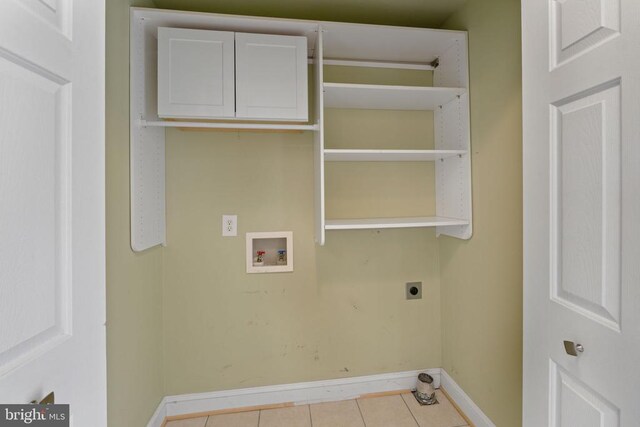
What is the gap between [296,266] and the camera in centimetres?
200

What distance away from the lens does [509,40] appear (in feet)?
4.77

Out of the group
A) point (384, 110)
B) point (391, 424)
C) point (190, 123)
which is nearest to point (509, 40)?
point (384, 110)

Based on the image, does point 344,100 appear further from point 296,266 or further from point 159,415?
point 159,415

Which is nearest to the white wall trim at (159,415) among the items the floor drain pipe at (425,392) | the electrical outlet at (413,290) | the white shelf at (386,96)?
the floor drain pipe at (425,392)

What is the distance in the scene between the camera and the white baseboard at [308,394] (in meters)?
1.87

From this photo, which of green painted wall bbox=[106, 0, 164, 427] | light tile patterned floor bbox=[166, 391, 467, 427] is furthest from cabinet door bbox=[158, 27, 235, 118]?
light tile patterned floor bbox=[166, 391, 467, 427]

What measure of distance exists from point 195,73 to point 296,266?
123 cm

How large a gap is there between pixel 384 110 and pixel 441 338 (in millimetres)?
1610

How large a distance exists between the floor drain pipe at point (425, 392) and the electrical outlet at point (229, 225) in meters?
1.53

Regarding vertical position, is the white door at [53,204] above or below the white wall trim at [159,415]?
above

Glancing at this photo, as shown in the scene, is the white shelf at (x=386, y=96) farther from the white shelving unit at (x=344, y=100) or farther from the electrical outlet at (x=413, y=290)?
the electrical outlet at (x=413, y=290)

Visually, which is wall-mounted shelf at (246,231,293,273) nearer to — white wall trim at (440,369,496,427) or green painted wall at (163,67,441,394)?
green painted wall at (163,67,441,394)

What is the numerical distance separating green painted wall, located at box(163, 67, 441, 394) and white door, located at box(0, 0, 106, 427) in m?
1.14

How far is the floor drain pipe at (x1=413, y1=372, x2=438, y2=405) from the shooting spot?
76.4 inches
